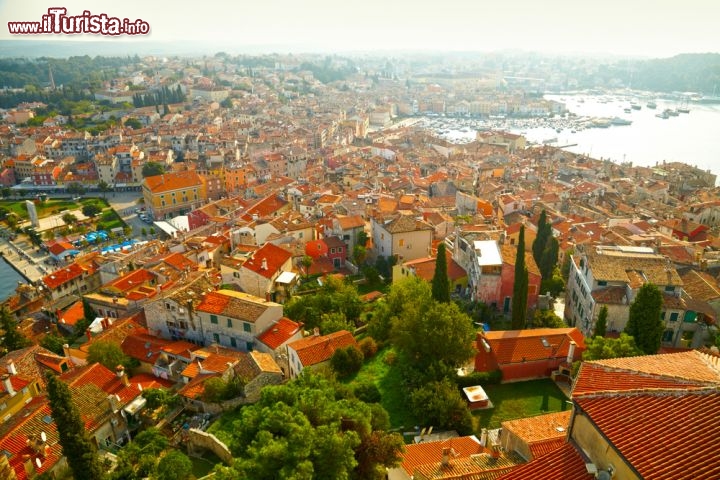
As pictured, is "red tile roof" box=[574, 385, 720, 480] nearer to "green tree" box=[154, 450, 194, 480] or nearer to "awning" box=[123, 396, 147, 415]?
"green tree" box=[154, 450, 194, 480]

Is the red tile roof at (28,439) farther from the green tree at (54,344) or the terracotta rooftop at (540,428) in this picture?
the terracotta rooftop at (540,428)

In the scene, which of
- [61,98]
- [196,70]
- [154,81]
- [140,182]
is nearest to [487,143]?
[140,182]

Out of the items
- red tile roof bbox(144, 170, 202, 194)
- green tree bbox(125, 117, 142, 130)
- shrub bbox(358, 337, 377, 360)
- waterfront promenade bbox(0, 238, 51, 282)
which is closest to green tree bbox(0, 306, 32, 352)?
waterfront promenade bbox(0, 238, 51, 282)

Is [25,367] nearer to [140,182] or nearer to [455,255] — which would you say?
[455,255]

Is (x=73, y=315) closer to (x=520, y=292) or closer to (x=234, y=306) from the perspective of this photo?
(x=234, y=306)

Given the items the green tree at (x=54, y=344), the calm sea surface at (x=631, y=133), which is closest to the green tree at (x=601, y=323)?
the green tree at (x=54, y=344)

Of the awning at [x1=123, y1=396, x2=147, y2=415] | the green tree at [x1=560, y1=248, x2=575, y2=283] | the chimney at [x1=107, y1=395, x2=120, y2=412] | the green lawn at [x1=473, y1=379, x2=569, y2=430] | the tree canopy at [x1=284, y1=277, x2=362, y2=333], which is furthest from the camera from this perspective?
the green tree at [x1=560, y1=248, x2=575, y2=283]

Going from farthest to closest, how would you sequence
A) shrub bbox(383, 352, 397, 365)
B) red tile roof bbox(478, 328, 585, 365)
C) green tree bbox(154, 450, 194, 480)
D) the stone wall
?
shrub bbox(383, 352, 397, 365), red tile roof bbox(478, 328, 585, 365), the stone wall, green tree bbox(154, 450, 194, 480)
